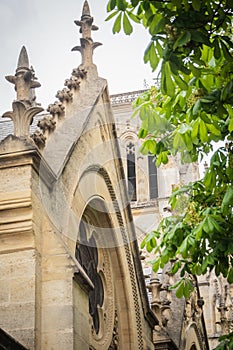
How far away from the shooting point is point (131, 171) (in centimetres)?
4550

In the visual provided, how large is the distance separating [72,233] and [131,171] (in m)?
35.4

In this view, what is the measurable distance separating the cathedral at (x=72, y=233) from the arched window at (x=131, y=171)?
26.3 m

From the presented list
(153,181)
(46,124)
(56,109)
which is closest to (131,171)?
(153,181)

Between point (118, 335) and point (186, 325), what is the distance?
6.09 metres

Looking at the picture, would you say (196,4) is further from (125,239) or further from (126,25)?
(125,239)

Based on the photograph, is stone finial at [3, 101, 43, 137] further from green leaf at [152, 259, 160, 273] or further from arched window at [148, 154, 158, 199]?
arched window at [148, 154, 158, 199]

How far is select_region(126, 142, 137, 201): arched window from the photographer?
146 ft

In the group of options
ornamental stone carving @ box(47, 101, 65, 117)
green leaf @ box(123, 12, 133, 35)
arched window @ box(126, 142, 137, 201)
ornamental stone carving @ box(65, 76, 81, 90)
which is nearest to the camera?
green leaf @ box(123, 12, 133, 35)

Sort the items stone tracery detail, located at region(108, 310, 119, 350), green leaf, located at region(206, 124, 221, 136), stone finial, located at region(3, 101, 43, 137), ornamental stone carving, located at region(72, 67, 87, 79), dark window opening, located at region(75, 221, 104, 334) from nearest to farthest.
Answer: green leaf, located at region(206, 124, 221, 136) < stone finial, located at region(3, 101, 43, 137) < dark window opening, located at region(75, 221, 104, 334) < ornamental stone carving, located at region(72, 67, 87, 79) < stone tracery detail, located at region(108, 310, 119, 350)

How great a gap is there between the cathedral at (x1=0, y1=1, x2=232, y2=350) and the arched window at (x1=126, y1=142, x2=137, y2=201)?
1035 inches

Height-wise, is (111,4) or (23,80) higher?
(23,80)

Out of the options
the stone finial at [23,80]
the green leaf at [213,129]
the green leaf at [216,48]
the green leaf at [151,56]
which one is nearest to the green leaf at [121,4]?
the green leaf at [151,56]

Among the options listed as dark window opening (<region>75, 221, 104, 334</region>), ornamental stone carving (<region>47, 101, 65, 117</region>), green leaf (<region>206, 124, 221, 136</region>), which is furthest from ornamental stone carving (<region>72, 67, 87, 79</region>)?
green leaf (<region>206, 124, 221, 136</region>)

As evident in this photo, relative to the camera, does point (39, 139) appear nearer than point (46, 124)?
Yes
